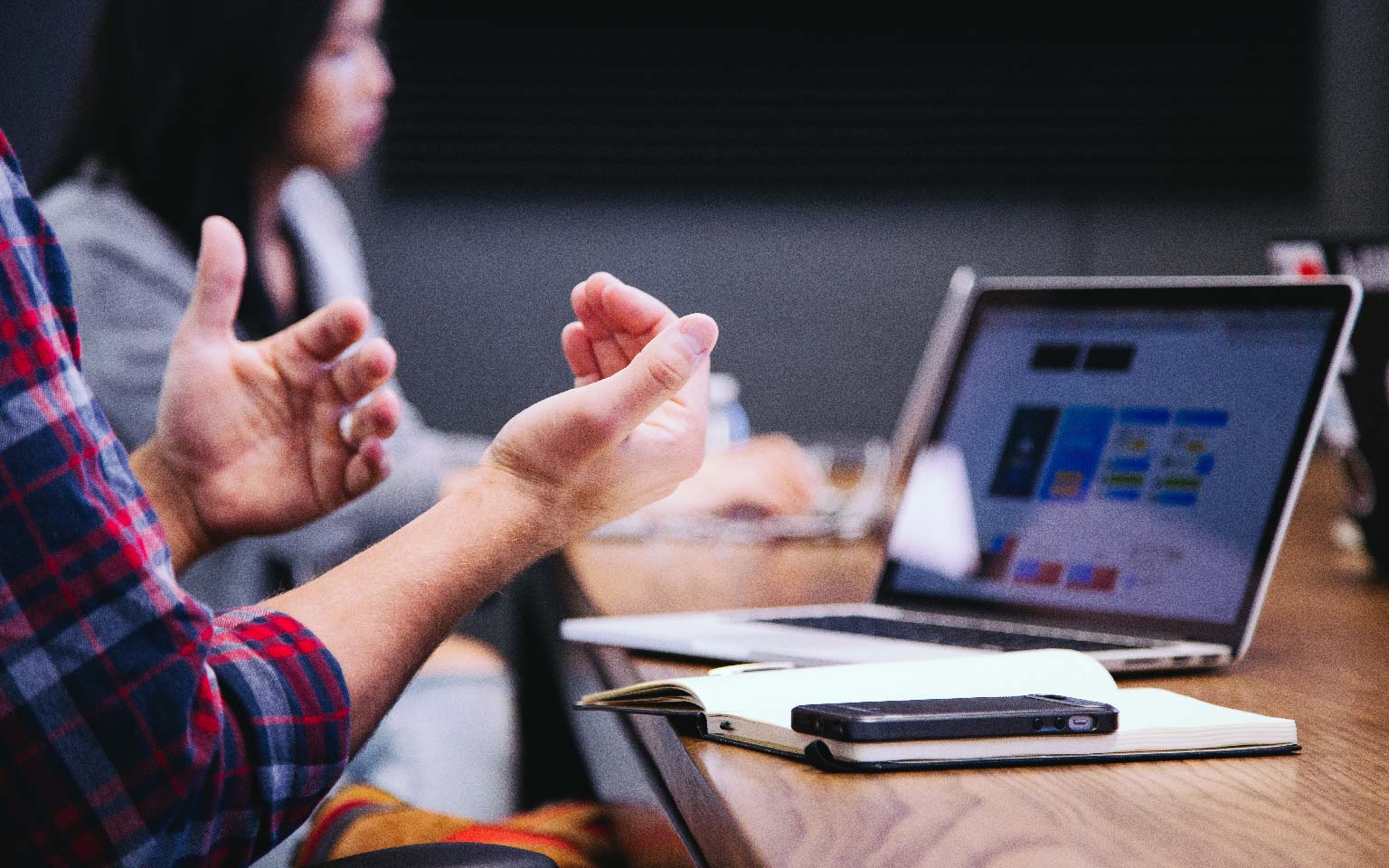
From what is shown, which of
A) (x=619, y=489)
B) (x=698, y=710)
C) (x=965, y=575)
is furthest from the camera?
(x=965, y=575)

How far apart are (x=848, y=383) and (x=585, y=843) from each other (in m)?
2.68

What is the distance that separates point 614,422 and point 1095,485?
0.48 m

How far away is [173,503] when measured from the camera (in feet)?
3.98

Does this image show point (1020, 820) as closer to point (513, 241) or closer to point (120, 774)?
point (120, 774)

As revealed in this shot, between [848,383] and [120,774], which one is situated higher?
[120,774]

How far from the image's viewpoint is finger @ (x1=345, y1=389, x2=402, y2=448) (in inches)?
46.5

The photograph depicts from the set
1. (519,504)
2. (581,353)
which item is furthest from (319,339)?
(519,504)

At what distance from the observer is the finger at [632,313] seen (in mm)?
960

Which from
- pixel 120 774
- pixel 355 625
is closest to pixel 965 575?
pixel 355 625

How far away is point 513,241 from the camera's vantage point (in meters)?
3.50

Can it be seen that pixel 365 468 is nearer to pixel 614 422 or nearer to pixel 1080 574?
pixel 614 422

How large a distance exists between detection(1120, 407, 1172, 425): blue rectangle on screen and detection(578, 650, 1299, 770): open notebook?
35 centimetres

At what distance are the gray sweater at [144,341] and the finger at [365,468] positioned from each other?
2.06 feet

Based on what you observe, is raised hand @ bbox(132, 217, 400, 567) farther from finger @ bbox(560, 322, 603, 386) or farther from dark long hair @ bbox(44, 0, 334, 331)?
dark long hair @ bbox(44, 0, 334, 331)
